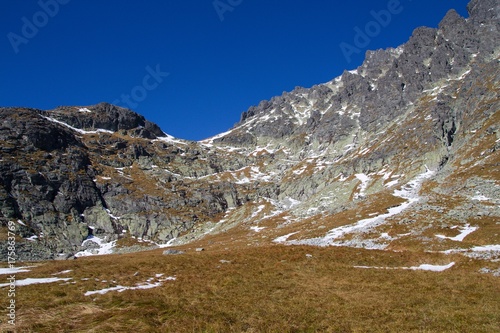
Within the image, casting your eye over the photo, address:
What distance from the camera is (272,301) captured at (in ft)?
65.2

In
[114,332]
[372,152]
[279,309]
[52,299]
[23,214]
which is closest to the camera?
[114,332]

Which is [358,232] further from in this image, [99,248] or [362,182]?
[99,248]

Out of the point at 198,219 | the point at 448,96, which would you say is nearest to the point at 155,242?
the point at 198,219

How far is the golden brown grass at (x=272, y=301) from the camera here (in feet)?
52.0

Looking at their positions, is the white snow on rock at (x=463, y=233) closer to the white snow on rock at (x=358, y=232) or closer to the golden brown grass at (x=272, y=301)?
the white snow on rock at (x=358, y=232)

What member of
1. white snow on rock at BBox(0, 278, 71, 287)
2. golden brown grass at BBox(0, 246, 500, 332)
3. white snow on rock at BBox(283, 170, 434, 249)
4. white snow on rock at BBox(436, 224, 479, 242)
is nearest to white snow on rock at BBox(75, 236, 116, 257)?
white snow on rock at BBox(283, 170, 434, 249)

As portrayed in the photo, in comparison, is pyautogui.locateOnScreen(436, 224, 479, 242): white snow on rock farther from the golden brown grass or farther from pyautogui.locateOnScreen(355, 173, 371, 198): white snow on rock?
pyautogui.locateOnScreen(355, 173, 371, 198): white snow on rock

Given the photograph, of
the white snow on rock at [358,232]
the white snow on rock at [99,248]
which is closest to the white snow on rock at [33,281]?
the white snow on rock at [358,232]

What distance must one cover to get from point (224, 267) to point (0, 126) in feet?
751

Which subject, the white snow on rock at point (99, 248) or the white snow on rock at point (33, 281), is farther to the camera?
the white snow on rock at point (99, 248)

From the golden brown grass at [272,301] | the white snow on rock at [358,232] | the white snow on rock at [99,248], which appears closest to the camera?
the golden brown grass at [272,301]

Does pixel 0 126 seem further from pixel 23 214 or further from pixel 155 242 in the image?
pixel 155 242

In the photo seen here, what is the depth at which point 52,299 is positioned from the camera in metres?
20.1

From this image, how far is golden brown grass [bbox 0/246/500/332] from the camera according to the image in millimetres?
15859
